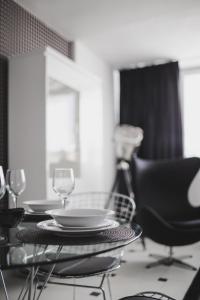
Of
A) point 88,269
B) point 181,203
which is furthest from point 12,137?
point 181,203

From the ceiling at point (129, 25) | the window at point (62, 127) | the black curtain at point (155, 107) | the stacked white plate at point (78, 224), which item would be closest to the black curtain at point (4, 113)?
the window at point (62, 127)

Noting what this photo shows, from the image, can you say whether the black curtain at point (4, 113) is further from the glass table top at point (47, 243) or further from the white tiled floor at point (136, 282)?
the glass table top at point (47, 243)

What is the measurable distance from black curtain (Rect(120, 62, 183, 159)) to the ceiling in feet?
0.90

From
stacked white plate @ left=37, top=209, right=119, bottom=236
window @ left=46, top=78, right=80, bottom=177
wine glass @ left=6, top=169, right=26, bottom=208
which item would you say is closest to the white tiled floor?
window @ left=46, top=78, right=80, bottom=177

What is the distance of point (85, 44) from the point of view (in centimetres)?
385

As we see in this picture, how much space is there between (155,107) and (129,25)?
4.73 feet

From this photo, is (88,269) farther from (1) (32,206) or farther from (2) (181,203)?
(2) (181,203)

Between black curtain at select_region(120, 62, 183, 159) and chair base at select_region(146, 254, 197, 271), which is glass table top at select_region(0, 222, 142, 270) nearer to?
chair base at select_region(146, 254, 197, 271)

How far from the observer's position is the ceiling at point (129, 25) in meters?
2.90

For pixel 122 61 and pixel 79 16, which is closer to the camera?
pixel 79 16

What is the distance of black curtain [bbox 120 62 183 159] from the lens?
435 cm

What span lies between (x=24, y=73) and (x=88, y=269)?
1810 mm

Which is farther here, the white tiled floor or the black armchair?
the black armchair

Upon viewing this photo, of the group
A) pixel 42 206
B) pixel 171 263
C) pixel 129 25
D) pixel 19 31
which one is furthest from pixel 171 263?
pixel 19 31
